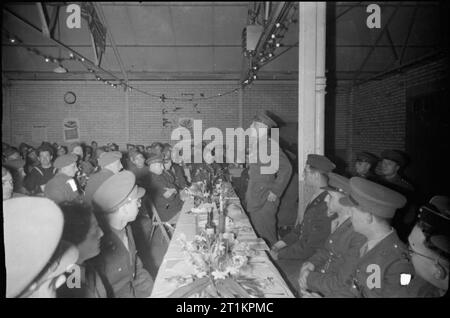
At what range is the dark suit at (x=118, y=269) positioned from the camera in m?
2.56

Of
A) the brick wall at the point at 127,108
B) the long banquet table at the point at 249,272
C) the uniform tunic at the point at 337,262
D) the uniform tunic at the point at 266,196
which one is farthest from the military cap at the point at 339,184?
the brick wall at the point at 127,108

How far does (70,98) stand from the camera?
10461 mm

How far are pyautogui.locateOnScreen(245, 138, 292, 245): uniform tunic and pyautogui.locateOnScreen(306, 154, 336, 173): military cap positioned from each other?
0.90m

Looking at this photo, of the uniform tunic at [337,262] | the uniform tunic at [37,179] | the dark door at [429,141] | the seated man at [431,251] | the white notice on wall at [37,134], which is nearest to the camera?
the seated man at [431,251]

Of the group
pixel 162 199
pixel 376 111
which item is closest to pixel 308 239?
pixel 162 199

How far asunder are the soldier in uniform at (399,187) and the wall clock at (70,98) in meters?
9.67

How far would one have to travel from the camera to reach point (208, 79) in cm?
1052

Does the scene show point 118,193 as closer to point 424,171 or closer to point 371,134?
point 424,171

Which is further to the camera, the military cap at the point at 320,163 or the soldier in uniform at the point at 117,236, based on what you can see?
the military cap at the point at 320,163

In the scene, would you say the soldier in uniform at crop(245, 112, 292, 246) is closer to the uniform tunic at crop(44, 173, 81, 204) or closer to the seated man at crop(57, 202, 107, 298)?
the uniform tunic at crop(44, 173, 81, 204)

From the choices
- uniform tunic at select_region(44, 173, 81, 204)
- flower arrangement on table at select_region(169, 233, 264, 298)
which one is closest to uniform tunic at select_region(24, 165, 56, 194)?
uniform tunic at select_region(44, 173, 81, 204)

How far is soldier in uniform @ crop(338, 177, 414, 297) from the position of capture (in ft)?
6.67

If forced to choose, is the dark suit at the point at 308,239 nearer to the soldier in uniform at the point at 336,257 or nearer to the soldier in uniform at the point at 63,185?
the soldier in uniform at the point at 336,257

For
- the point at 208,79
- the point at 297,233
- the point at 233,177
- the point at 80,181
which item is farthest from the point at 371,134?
the point at 80,181
